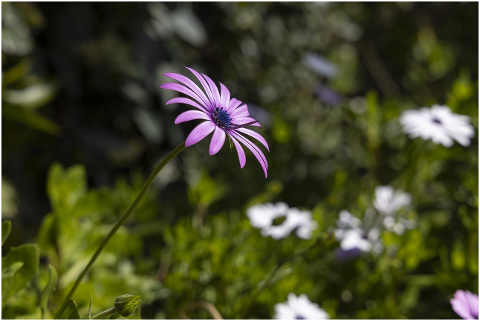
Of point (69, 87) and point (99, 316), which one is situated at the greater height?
point (69, 87)

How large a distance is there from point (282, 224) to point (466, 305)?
1.09 feet

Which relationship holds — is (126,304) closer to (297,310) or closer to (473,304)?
(297,310)

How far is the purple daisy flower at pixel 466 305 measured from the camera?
0.72 m

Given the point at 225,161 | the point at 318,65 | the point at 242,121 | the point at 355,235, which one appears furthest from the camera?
the point at 318,65

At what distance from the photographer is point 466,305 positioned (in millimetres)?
744

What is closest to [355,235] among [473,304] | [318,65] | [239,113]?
[473,304]

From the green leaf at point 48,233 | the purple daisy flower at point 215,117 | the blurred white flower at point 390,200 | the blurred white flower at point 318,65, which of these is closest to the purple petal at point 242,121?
the purple daisy flower at point 215,117

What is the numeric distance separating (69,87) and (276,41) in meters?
0.90

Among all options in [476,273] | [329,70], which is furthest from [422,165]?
[329,70]

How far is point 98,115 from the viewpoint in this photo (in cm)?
156

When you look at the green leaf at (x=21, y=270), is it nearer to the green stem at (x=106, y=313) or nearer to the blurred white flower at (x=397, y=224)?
the green stem at (x=106, y=313)

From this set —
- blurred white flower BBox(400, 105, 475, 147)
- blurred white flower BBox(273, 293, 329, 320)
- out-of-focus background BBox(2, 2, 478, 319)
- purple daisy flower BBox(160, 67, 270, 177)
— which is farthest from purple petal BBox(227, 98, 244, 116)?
blurred white flower BBox(400, 105, 475, 147)

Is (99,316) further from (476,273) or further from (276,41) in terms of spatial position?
(276,41)

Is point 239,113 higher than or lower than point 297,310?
higher
